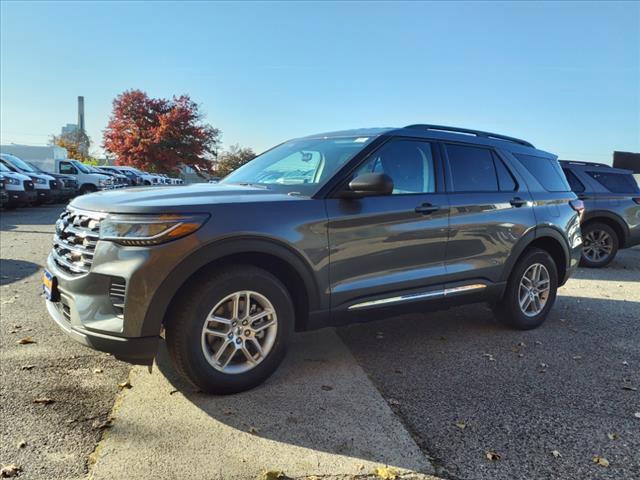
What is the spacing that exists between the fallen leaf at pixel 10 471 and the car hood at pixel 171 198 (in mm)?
1409

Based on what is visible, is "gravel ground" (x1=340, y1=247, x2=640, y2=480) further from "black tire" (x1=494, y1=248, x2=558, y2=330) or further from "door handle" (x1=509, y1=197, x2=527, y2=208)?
"door handle" (x1=509, y1=197, x2=527, y2=208)

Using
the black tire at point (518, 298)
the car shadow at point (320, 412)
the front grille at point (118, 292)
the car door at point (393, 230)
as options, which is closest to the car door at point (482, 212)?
the car door at point (393, 230)

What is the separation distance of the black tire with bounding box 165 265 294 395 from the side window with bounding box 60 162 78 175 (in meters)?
23.4

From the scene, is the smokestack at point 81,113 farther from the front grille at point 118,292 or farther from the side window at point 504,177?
the front grille at point 118,292

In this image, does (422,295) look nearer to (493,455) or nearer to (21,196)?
(493,455)

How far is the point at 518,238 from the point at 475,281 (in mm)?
704

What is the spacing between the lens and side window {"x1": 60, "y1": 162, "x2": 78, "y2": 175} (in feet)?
78.0

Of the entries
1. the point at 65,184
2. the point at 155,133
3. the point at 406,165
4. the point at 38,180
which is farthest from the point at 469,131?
the point at 155,133

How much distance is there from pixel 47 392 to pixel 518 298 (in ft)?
13.4

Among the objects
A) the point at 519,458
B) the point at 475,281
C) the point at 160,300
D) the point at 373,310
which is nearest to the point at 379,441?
the point at 519,458

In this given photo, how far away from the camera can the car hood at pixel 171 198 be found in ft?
9.98

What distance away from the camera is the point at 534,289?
5.18 metres

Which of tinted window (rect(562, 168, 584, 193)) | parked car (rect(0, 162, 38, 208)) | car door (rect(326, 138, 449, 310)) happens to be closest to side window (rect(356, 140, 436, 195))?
car door (rect(326, 138, 449, 310))

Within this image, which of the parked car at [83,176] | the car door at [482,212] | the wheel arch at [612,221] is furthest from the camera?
the parked car at [83,176]
